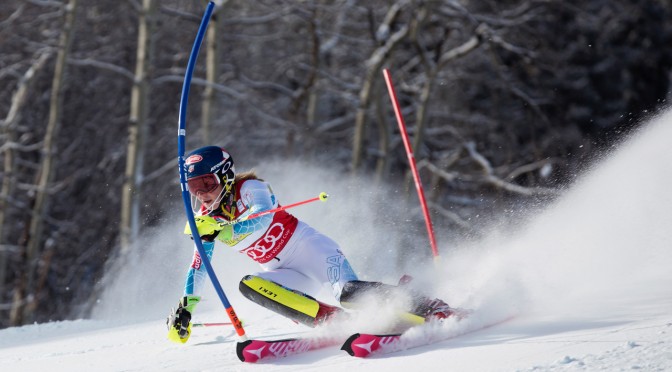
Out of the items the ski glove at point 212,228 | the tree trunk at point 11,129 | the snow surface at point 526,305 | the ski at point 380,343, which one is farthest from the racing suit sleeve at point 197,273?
the tree trunk at point 11,129

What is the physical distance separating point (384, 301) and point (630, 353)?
174 cm

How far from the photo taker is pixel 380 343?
5090 millimetres

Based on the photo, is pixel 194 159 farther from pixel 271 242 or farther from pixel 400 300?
pixel 400 300

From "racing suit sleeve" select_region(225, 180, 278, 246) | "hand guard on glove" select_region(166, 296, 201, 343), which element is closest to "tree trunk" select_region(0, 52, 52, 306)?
"racing suit sleeve" select_region(225, 180, 278, 246)

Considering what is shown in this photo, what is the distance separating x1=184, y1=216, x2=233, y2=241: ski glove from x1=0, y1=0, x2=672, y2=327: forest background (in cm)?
869

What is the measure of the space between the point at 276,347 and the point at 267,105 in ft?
57.9

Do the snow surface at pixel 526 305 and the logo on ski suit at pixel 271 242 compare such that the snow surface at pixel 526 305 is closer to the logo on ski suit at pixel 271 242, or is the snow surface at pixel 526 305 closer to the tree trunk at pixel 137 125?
the logo on ski suit at pixel 271 242

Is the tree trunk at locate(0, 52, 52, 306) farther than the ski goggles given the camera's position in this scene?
Yes

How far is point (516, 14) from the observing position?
19234mm

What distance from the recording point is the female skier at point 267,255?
550cm

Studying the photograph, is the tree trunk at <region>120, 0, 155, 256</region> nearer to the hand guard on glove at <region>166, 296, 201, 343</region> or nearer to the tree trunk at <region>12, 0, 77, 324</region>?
the tree trunk at <region>12, 0, 77, 324</region>

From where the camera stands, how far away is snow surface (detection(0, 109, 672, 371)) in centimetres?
463

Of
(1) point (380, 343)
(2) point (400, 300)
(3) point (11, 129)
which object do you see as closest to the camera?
(1) point (380, 343)

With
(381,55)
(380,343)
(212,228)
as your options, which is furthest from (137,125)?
(380,343)
